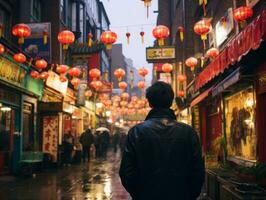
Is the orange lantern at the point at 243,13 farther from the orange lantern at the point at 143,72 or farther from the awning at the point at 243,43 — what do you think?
the orange lantern at the point at 143,72

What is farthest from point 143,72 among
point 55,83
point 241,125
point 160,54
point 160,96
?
point 160,96

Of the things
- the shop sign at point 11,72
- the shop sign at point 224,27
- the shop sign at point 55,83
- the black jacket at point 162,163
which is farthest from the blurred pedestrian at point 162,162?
the shop sign at point 55,83

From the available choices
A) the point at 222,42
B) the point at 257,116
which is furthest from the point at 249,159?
the point at 222,42

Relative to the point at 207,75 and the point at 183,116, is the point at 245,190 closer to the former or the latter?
the point at 207,75

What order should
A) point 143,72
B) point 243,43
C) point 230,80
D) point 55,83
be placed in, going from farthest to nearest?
point 143,72
point 55,83
point 230,80
point 243,43

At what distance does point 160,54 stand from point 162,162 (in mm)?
23156

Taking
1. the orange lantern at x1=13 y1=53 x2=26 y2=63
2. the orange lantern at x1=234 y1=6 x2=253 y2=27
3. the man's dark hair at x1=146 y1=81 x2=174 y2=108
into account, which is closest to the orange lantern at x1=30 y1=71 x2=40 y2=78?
the orange lantern at x1=13 y1=53 x2=26 y2=63

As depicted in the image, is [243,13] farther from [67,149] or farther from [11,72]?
[67,149]

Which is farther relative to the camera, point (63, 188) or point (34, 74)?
point (34, 74)

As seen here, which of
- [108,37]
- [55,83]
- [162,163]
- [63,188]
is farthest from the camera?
[55,83]

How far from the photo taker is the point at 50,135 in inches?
771

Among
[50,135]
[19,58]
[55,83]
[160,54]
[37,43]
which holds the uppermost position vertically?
[160,54]

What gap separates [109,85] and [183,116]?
12.2 meters

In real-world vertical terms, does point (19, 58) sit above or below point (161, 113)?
above
